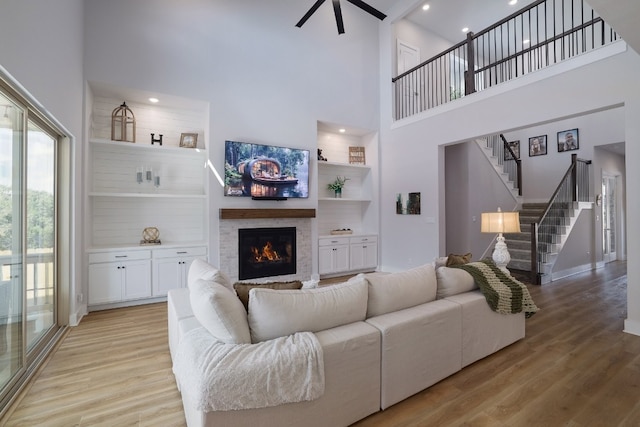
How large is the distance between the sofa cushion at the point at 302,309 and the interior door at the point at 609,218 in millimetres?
8184

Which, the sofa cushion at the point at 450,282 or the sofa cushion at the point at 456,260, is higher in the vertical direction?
the sofa cushion at the point at 456,260


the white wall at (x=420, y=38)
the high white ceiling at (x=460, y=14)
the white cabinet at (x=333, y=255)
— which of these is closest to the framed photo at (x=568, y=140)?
the high white ceiling at (x=460, y=14)

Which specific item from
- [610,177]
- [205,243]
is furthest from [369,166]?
[610,177]

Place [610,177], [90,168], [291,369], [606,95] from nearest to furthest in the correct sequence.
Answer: [291,369] → [606,95] → [90,168] → [610,177]

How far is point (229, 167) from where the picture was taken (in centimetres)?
478

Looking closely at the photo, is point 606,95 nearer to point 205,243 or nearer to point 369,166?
→ point 369,166

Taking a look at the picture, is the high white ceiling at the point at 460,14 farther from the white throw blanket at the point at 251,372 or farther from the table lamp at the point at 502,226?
the white throw blanket at the point at 251,372

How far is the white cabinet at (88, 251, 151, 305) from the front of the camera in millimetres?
3906

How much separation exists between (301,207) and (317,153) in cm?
117

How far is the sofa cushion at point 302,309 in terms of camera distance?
1719 mm

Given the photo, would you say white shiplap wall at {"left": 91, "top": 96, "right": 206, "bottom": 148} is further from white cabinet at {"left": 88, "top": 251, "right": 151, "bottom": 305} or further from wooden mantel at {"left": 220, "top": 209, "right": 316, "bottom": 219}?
white cabinet at {"left": 88, "top": 251, "right": 151, "bottom": 305}

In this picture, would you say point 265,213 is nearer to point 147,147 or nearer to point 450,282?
point 147,147

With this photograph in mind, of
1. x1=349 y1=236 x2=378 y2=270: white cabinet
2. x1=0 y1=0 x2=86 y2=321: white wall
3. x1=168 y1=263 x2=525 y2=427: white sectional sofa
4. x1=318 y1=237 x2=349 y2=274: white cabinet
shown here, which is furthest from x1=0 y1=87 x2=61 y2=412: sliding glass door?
x1=349 y1=236 x2=378 y2=270: white cabinet

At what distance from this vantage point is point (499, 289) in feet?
8.98
